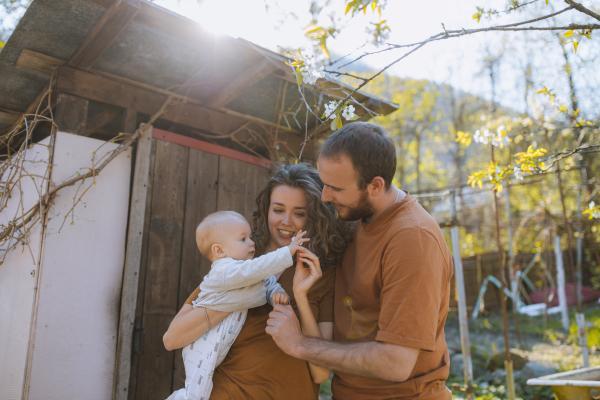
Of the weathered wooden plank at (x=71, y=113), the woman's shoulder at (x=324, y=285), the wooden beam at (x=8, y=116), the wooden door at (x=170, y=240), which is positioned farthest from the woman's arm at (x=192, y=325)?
the wooden beam at (x=8, y=116)

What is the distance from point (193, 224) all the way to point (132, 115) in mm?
916

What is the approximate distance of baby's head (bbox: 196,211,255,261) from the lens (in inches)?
96.1

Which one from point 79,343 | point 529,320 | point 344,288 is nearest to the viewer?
point 344,288

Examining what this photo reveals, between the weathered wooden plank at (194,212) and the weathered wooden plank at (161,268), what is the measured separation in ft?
0.16

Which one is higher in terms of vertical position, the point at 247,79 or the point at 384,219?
the point at 247,79

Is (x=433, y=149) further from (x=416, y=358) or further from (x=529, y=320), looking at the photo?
(x=416, y=358)

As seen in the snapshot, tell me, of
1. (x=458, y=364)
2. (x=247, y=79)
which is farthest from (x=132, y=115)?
(x=458, y=364)

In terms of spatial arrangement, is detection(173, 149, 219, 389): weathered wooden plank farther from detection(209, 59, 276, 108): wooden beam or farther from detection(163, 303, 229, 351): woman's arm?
detection(163, 303, 229, 351): woman's arm

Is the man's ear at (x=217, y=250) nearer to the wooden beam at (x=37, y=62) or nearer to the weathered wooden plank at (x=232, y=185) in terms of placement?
the weathered wooden plank at (x=232, y=185)

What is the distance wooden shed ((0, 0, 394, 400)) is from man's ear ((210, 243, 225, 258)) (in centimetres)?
86

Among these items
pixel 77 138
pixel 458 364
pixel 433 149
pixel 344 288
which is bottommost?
pixel 458 364

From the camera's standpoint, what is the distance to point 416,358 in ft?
6.15

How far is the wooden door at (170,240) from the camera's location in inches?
130

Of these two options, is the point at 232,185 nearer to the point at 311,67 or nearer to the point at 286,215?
the point at 286,215
